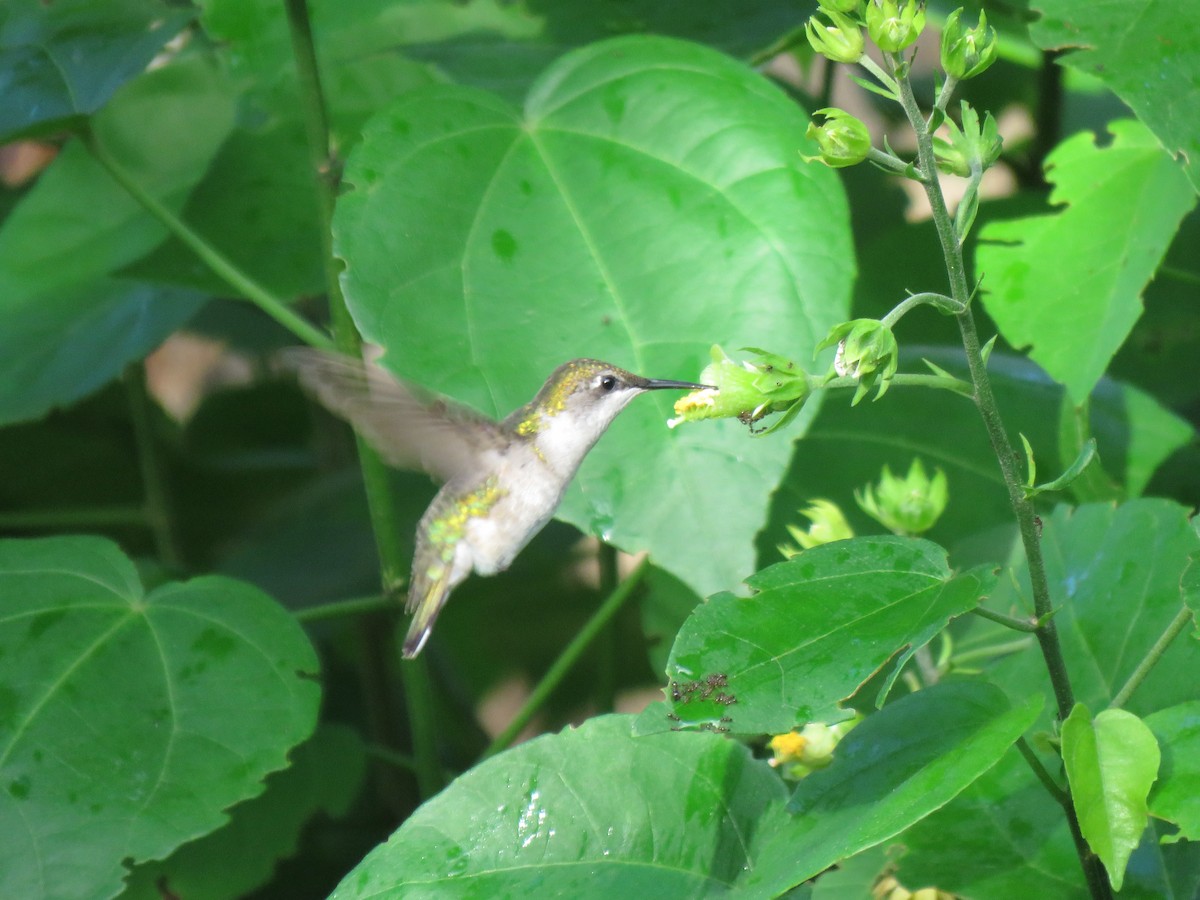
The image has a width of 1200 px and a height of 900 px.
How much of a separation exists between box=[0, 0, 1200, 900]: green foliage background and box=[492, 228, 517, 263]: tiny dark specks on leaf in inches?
0.5

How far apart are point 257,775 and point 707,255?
2.03 ft

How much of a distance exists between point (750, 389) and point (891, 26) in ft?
0.80

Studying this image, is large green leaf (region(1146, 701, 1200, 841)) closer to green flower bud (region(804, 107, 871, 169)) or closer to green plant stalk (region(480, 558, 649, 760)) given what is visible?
green flower bud (region(804, 107, 871, 169))

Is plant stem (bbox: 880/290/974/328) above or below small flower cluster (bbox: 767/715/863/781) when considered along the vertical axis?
above

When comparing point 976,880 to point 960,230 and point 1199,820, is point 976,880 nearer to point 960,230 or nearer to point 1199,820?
point 1199,820

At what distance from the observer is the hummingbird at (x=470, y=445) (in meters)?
1.14

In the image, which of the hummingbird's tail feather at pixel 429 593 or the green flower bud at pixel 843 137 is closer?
the green flower bud at pixel 843 137

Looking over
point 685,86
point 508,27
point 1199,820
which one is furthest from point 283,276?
point 1199,820

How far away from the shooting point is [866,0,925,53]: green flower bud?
822 millimetres

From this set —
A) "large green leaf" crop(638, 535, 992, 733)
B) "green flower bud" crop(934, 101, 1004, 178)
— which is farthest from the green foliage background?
"green flower bud" crop(934, 101, 1004, 178)

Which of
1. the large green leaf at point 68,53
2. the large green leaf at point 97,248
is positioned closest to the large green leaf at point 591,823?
the large green leaf at point 68,53

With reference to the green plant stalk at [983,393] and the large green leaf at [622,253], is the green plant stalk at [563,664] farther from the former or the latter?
the green plant stalk at [983,393]

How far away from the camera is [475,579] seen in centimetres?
254

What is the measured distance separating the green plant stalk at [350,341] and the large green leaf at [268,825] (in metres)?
0.22
